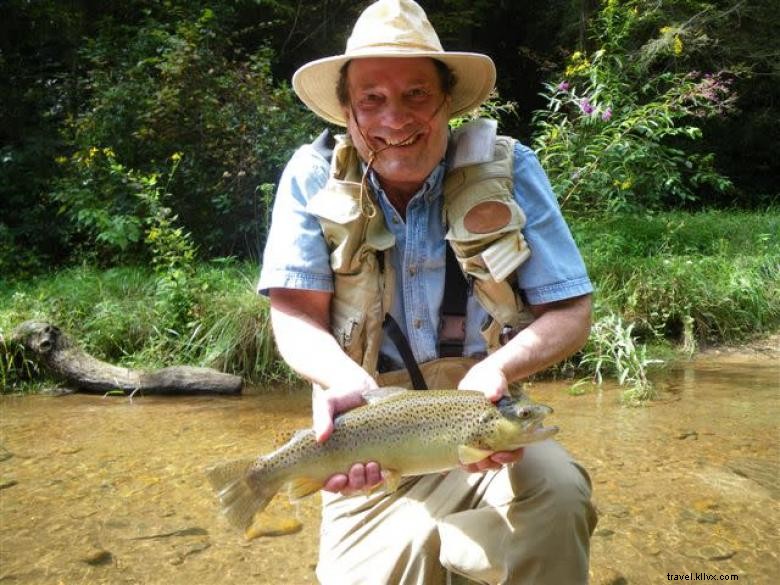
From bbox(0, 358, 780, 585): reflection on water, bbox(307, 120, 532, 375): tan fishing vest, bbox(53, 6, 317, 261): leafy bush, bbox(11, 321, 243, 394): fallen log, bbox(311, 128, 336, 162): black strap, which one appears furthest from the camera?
bbox(53, 6, 317, 261): leafy bush

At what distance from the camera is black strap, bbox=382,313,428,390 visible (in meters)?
2.77

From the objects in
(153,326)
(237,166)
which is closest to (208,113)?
(237,166)

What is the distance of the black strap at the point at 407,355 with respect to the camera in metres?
2.77

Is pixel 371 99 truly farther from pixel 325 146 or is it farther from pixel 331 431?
pixel 331 431

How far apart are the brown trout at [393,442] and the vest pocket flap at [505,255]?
0.49 meters

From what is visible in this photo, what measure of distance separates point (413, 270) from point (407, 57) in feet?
2.52

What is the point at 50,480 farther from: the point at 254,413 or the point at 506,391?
the point at 506,391

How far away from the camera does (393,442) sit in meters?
2.37

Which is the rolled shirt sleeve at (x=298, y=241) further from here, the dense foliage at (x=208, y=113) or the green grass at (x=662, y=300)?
the dense foliage at (x=208, y=113)

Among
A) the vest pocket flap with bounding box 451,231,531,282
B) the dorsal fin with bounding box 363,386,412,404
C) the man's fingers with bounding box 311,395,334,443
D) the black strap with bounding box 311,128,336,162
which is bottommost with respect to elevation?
the man's fingers with bounding box 311,395,334,443

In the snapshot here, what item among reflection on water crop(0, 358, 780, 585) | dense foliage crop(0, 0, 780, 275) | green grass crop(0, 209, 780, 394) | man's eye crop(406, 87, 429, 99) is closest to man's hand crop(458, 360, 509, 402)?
man's eye crop(406, 87, 429, 99)

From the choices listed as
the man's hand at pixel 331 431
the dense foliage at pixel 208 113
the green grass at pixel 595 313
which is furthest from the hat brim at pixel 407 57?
the dense foliage at pixel 208 113

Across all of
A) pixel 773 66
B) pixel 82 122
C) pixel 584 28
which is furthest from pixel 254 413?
pixel 773 66

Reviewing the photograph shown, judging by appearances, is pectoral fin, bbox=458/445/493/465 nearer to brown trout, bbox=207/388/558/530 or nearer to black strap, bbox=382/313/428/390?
brown trout, bbox=207/388/558/530
